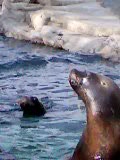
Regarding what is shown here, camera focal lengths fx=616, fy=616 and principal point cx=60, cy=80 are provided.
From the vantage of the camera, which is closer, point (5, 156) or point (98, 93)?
point (98, 93)

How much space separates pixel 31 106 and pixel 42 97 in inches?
54.1

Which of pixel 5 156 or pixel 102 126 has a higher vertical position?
pixel 102 126

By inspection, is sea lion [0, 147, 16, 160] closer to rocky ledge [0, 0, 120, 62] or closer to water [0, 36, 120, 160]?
water [0, 36, 120, 160]

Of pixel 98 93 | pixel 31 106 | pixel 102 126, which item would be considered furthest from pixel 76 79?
pixel 31 106

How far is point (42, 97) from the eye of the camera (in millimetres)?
9273

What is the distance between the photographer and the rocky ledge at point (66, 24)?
12.8 m

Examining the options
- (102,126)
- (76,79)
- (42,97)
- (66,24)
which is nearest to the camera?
(102,126)

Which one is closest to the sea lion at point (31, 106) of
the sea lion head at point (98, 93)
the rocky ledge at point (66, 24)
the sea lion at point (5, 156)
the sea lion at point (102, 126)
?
the sea lion at point (5, 156)

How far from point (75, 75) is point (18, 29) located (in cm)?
940

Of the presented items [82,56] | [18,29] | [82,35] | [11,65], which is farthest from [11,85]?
[18,29]

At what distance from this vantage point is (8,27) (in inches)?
609

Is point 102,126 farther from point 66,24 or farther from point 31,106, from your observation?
point 66,24

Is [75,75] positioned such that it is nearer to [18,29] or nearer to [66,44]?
[66,44]

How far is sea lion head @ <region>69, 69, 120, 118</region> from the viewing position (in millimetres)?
5672
